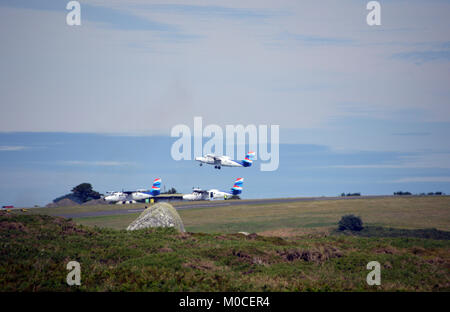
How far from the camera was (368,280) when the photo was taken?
27.0m

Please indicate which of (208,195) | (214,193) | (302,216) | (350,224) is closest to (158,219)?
(350,224)

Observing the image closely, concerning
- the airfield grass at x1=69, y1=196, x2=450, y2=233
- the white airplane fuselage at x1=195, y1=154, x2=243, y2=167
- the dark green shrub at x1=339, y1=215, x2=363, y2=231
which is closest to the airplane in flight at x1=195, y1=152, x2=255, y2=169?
the white airplane fuselage at x1=195, y1=154, x2=243, y2=167

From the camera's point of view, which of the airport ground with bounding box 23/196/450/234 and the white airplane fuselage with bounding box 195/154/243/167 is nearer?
the airport ground with bounding box 23/196/450/234

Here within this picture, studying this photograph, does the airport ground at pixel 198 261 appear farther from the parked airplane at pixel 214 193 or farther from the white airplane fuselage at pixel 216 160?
the parked airplane at pixel 214 193

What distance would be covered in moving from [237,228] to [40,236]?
35.0 metres

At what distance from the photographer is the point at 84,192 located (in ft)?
472

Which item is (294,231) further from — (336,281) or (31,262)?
(31,262)

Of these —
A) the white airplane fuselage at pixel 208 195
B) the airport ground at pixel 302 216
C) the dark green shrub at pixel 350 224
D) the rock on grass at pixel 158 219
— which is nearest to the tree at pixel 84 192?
the white airplane fuselage at pixel 208 195

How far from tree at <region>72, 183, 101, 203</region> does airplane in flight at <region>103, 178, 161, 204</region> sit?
72.4 ft

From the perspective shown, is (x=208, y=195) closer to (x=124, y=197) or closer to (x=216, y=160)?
(x=216, y=160)

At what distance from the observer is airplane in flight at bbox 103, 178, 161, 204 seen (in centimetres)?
12325

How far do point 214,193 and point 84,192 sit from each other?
132 feet

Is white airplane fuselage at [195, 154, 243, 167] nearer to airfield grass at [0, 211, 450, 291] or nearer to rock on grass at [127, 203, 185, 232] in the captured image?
rock on grass at [127, 203, 185, 232]
